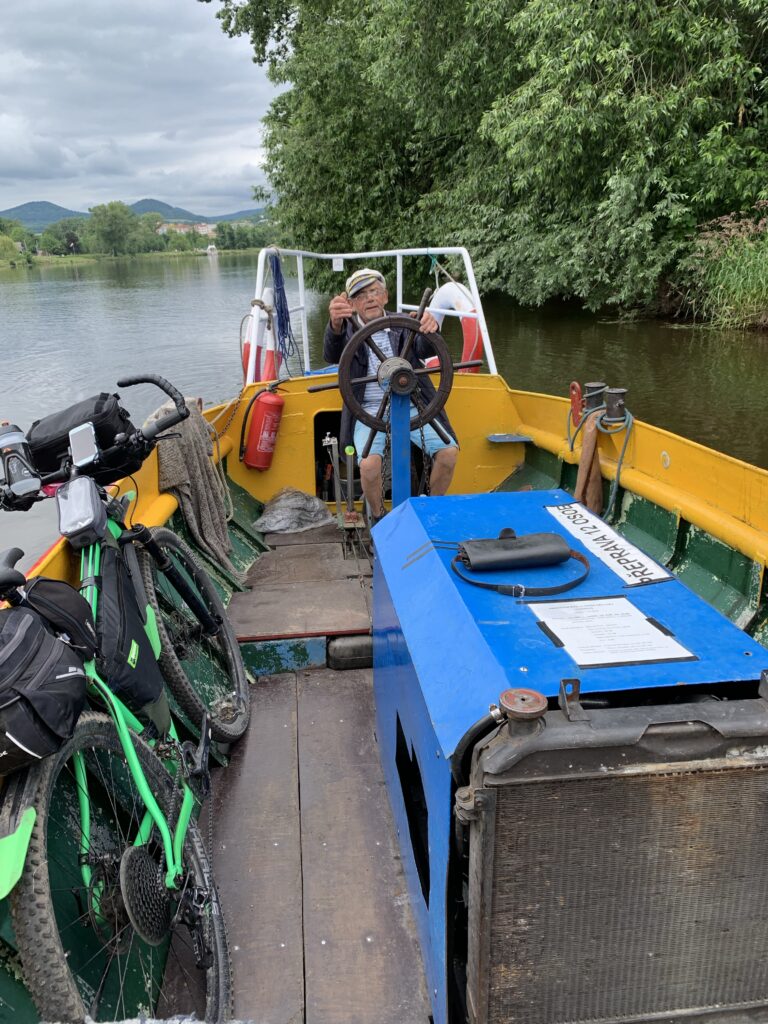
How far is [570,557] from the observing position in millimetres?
1844

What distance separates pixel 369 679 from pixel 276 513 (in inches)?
64.8

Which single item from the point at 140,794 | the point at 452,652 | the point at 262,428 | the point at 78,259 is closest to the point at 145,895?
the point at 140,794

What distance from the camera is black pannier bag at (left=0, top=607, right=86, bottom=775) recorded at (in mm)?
1253

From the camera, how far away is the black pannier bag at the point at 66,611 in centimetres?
157

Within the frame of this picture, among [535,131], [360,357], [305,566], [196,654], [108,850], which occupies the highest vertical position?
[535,131]

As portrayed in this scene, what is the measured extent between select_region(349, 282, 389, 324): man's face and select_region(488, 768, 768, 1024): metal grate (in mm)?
2771

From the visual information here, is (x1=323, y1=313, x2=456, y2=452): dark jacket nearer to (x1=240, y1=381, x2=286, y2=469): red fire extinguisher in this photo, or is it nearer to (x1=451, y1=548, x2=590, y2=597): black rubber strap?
(x1=240, y1=381, x2=286, y2=469): red fire extinguisher

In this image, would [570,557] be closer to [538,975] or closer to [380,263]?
[538,975]

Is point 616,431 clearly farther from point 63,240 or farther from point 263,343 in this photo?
point 63,240

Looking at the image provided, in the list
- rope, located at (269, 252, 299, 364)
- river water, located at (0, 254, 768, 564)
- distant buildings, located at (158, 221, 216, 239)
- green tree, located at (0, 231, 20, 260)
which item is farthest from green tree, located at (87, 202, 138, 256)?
rope, located at (269, 252, 299, 364)

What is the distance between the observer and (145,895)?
5.11 ft

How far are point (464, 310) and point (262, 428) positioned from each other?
1.85 meters

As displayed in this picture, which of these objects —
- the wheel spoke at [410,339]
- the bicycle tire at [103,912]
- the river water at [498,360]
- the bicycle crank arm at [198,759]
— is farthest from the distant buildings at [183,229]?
the bicycle tire at [103,912]

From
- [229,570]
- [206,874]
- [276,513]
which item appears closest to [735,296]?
[276,513]
